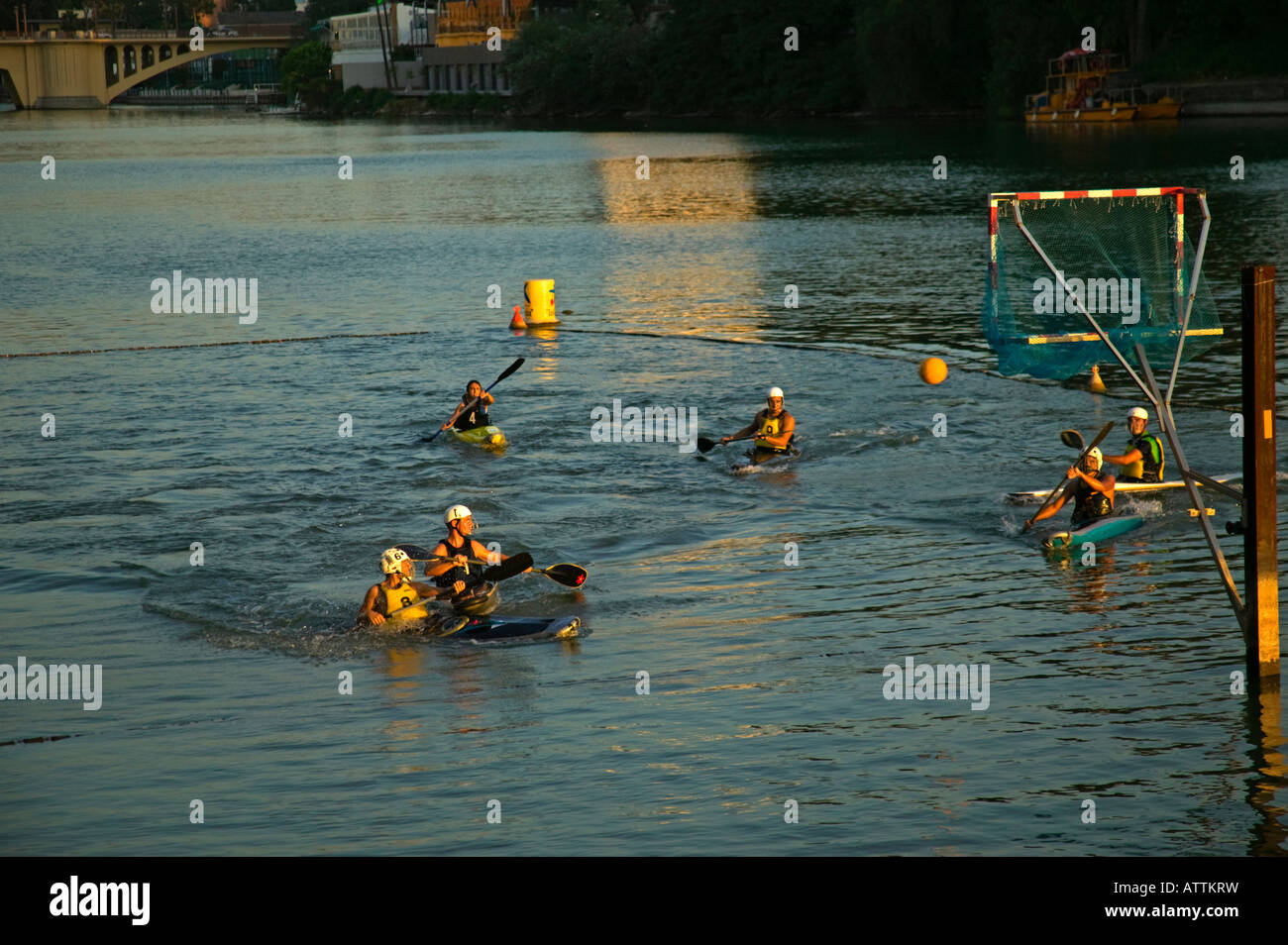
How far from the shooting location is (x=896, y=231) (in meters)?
58.2

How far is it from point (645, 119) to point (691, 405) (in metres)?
129

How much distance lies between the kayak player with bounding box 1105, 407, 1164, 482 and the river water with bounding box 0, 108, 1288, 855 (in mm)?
397

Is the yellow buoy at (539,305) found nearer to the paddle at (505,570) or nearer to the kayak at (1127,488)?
the kayak at (1127,488)

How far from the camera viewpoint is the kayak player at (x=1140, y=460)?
72.6 ft

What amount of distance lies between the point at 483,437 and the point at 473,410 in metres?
0.50

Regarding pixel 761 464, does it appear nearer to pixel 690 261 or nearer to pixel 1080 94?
pixel 690 261

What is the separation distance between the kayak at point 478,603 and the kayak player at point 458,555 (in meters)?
0.13

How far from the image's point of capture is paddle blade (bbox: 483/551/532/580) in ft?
60.4

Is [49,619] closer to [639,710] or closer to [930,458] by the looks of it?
[639,710]

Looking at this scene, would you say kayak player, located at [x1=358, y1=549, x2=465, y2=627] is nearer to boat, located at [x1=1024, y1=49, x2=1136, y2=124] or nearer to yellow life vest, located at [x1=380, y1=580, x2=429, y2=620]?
yellow life vest, located at [x1=380, y1=580, x2=429, y2=620]

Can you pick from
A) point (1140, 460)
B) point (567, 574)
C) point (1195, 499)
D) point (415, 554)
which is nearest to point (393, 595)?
point (415, 554)

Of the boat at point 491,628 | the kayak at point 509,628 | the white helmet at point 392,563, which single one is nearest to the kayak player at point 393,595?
the white helmet at point 392,563

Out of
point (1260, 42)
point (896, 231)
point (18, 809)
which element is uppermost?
point (1260, 42)
